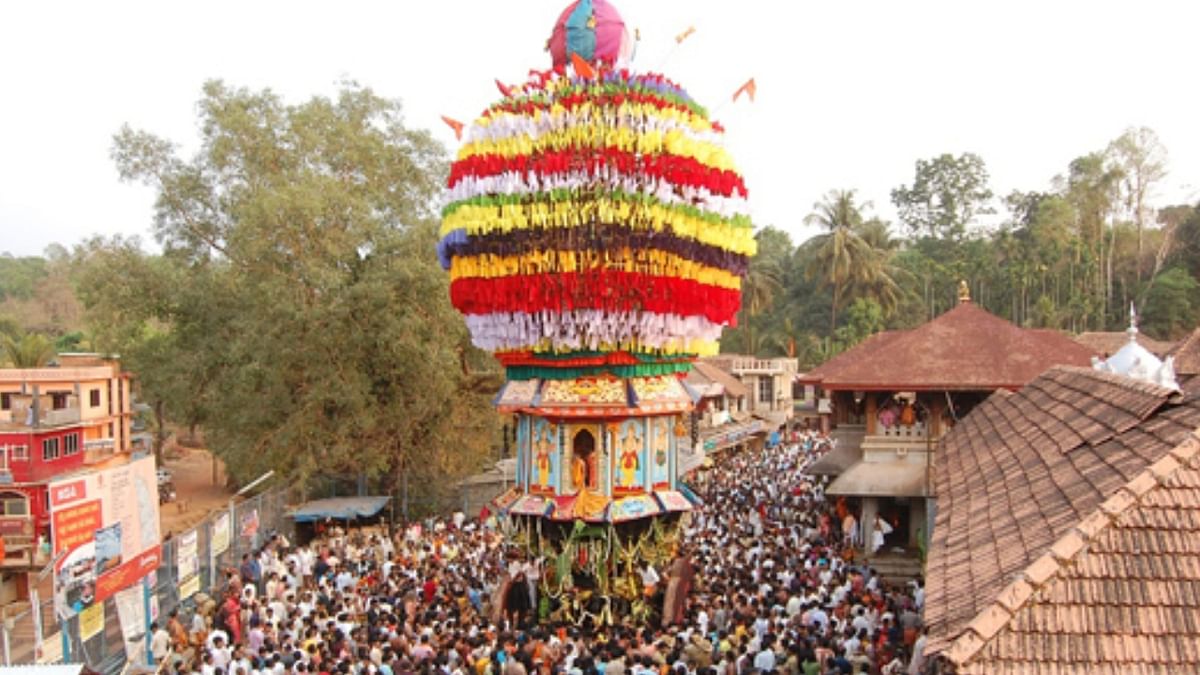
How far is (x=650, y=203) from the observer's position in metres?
14.2

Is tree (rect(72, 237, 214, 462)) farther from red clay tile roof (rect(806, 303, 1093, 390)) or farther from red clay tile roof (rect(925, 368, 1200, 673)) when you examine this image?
red clay tile roof (rect(925, 368, 1200, 673))

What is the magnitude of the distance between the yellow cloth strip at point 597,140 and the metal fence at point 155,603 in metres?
8.83

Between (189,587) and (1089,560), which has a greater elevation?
(1089,560)

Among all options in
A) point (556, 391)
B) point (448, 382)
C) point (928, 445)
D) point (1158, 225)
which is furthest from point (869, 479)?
point (1158, 225)

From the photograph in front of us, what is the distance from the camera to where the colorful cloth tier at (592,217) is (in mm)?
14227

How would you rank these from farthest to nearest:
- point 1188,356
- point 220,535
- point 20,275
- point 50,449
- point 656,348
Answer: point 20,275 → point 50,449 → point 220,535 → point 656,348 → point 1188,356

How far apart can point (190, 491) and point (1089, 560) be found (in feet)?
134

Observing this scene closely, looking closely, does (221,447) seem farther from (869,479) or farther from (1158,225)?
(1158,225)

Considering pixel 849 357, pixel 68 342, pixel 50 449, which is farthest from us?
pixel 68 342

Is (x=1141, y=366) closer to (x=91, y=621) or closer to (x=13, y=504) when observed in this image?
(x=91, y=621)

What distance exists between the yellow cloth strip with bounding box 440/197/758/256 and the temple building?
6726 mm

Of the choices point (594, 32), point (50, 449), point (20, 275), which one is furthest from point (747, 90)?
point (20, 275)

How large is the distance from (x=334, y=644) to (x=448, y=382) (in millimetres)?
13344

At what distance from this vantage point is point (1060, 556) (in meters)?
5.64
